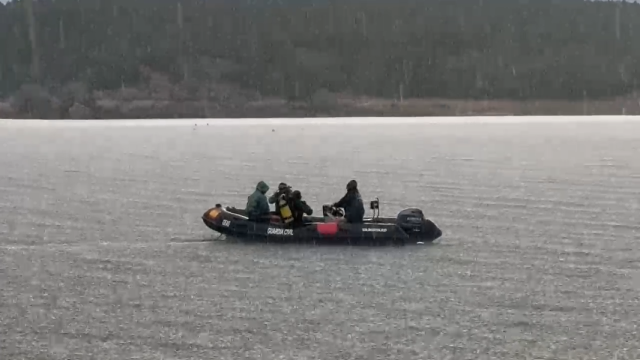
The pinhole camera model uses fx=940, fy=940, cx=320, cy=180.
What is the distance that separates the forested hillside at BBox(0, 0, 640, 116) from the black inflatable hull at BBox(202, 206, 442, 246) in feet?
348

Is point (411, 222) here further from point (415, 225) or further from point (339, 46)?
point (339, 46)

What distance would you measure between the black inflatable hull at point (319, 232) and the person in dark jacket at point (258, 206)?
0.15 m

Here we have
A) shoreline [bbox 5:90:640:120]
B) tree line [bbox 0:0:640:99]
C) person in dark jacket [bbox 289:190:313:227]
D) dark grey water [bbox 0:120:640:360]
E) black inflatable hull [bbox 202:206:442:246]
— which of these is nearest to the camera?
dark grey water [bbox 0:120:640:360]

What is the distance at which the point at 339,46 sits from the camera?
142125 mm

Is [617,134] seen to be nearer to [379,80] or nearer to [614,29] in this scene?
[379,80]

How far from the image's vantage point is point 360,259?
19938 mm

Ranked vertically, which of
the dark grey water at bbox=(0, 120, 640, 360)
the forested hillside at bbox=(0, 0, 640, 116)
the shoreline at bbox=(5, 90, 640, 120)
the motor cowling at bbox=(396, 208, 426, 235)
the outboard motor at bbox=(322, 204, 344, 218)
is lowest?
the dark grey water at bbox=(0, 120, 640, 360)

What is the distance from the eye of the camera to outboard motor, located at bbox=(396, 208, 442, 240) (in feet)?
70.0

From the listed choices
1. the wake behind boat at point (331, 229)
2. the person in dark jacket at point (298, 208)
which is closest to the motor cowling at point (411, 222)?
the wake behind boat at point (331, 229)

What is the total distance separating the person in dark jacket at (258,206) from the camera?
69.9 ft

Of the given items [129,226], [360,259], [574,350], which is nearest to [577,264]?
[360,259]

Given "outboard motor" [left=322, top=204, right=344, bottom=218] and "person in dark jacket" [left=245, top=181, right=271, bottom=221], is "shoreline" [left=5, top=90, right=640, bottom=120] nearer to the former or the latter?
"person in dark jacket" [left=245, top=181, right=271, bottom=221]

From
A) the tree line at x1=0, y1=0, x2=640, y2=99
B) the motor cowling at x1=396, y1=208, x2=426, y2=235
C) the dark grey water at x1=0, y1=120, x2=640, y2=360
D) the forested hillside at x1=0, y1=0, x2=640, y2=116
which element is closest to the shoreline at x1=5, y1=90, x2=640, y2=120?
the forested hillside at x1=0, y1=0, x2=640, y2=116

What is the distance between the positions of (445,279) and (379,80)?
115362 millimetres
